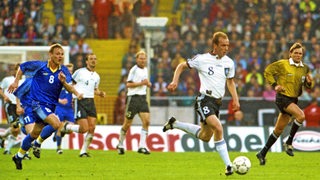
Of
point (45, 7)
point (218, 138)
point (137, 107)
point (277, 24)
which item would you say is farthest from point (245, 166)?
point (45, 7)

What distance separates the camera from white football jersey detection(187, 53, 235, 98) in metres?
16.8

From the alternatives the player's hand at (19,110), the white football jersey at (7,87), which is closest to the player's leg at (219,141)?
the player's hand at (19,110)

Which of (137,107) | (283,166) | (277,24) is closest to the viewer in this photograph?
(283,166)

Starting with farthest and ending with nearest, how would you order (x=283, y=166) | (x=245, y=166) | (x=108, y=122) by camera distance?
(x=108, y=122), (x=283, y=166), (x=245, y=166)

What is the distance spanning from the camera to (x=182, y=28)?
34.2 m

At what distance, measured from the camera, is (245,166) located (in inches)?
637

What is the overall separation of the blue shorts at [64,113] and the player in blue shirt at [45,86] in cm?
626

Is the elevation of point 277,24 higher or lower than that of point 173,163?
higher

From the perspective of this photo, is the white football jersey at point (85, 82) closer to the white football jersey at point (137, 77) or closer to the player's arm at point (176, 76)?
the white football jersey at point (137, 77)

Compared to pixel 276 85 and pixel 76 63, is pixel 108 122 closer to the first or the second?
pixel 76 63

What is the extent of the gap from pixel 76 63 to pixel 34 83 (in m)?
14.1

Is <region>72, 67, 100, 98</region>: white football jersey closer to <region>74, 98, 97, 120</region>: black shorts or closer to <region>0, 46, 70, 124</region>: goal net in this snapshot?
<region>74, 98, 97, 120</region>: black shorts

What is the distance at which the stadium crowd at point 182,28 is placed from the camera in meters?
32.3

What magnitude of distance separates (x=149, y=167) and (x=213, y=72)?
109 inches
